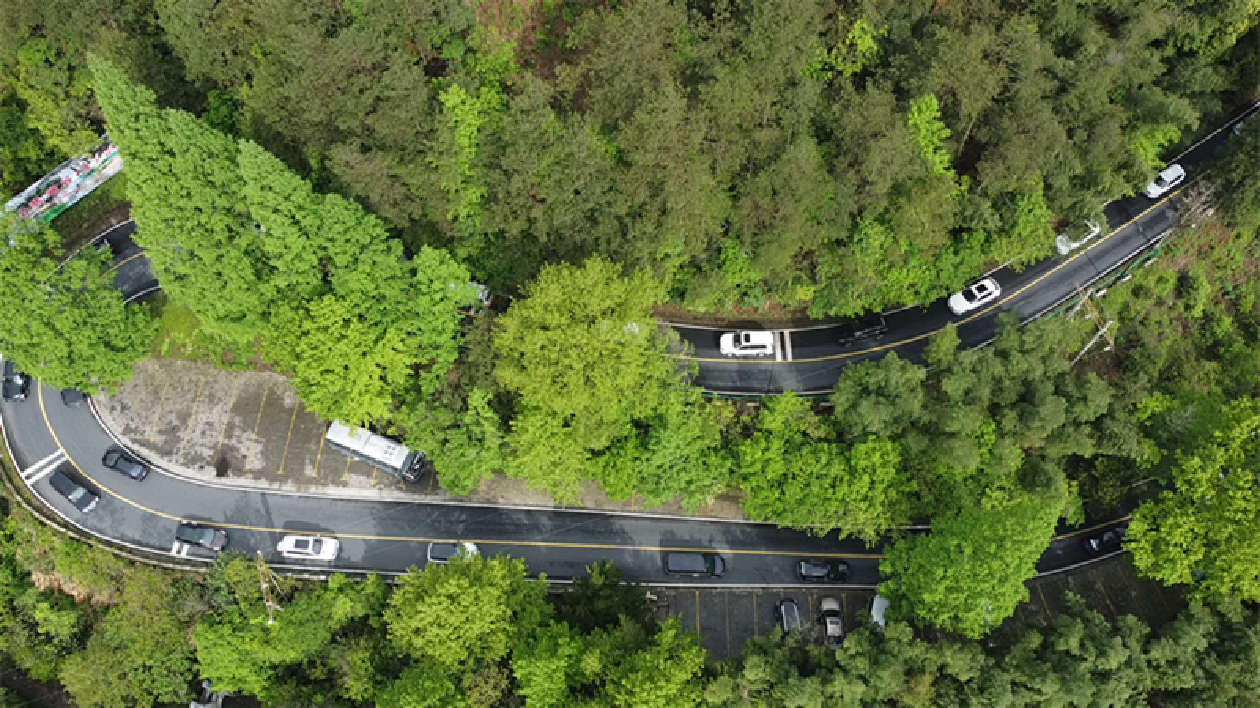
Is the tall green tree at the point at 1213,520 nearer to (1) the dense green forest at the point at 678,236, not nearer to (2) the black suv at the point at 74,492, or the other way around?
(1) the dense green forest at the point at 678,236

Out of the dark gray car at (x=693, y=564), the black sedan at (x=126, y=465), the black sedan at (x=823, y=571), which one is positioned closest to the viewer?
the dark gray car at (x=693, y=564)

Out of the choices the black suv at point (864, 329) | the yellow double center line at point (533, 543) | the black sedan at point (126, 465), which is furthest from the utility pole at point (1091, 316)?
the black sedan at point (126, 465)

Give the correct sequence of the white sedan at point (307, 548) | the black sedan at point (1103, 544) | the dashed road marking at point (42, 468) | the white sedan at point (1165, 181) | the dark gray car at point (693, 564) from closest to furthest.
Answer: the white sedan at point (307, 548) → the black sedan at point (1103, 544) → the dark gray car at point (693, 564) → the dashed road marking at point (42, 468) → the white sedan at point (1165, 181)

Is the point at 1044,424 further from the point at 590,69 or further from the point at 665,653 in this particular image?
the point at 590,69

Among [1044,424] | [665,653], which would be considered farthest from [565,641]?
[1044,424]

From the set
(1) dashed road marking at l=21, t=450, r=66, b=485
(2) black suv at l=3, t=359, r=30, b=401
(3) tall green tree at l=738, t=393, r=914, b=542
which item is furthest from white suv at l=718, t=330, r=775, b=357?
(2) black suv at l=3, t=359, r=30, b=401

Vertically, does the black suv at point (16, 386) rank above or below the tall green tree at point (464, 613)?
above
